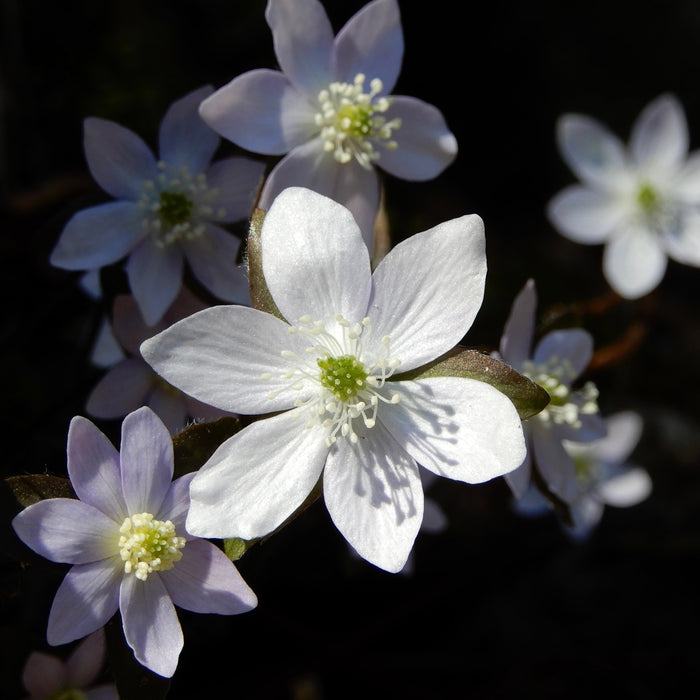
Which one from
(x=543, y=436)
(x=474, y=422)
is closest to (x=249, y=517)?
(x=474, y=422)

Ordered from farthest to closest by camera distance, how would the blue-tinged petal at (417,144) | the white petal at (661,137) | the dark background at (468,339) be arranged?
the white petal at (661,137) < the dark background at (468,339) < the blue-tinged petal at (417,144)

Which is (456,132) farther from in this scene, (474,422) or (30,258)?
(474,422)

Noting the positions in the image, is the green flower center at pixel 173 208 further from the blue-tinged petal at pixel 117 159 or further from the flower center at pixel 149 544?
the flower center at pixel 149 544

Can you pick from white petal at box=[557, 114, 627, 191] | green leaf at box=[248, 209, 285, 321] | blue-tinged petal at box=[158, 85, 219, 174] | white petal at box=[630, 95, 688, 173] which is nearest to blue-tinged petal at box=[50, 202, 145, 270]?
blue-tinged petal at box=[158, 85, 219, 174]

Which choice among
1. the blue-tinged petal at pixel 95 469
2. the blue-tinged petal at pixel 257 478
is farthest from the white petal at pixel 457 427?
the blue-tinged petal at pixel 95 469

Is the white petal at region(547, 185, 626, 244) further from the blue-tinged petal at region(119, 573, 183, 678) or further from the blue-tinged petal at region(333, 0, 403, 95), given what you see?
the blue-tinged petal at region(119, 573, 183, 678)
